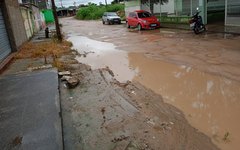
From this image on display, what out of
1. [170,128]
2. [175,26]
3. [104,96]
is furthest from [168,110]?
[175,26]

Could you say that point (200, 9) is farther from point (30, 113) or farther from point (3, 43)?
point (30, 113)

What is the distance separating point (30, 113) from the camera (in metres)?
4.73

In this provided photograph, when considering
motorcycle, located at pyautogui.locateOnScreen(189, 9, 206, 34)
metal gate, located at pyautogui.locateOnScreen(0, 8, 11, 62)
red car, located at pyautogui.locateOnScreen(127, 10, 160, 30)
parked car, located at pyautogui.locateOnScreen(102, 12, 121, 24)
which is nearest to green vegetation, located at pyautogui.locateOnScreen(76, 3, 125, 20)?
parked car, located at pyautogui.locateOnScreen(102, 12, 121, 24)

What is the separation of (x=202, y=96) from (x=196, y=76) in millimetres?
1541

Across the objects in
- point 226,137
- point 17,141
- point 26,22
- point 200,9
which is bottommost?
point 226,137

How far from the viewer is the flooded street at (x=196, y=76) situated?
14.8 ft

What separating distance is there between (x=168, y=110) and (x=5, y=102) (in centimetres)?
375

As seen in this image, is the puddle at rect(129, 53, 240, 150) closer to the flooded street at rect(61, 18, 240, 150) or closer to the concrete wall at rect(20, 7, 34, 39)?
the flooded street at rect(61, 18, 240, 150)

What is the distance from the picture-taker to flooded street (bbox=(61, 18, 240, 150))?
14.8 ft

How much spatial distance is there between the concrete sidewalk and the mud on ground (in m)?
0.31

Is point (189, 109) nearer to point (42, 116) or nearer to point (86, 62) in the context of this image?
point (42, 116)

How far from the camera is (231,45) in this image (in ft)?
34.6

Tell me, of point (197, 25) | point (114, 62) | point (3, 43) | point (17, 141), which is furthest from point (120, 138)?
point (197, 25)

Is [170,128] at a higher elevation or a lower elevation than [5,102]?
lower
